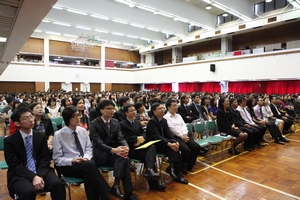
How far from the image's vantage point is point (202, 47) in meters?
20.2

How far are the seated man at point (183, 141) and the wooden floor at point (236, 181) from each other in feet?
0.78

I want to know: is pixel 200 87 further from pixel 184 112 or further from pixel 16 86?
pixel 16 86

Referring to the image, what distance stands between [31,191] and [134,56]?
82.7 feet

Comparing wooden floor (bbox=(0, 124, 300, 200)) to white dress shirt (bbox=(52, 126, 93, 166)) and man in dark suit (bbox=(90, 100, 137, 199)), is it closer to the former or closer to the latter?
man in dark suit (bbox=(90, 100, 137, 199))

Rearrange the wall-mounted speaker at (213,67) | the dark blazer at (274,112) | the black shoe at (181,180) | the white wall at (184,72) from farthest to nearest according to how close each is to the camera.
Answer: the wall-mounted speaker at (213,67) < the white wall at (184,72) < the dark blazer at (274,112) < the black shoe at (181,180)

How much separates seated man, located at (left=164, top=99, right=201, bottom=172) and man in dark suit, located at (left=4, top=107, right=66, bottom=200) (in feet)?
7.03

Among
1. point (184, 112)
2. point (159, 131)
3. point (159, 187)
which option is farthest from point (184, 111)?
point (159, 187)

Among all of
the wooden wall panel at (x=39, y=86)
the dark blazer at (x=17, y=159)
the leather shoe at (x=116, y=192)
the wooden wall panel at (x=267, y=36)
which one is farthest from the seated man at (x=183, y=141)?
the wooden wall panel at (x=39, y=86)

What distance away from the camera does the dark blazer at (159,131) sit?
3410mm

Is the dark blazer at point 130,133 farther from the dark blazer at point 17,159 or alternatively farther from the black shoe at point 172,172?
the dark blazer at point 17,159

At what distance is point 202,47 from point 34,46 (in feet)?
54.6

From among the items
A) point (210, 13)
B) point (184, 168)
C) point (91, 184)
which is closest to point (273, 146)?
point (184, 168)

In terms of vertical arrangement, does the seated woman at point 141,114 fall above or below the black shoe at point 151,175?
above

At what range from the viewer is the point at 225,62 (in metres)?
16.3
